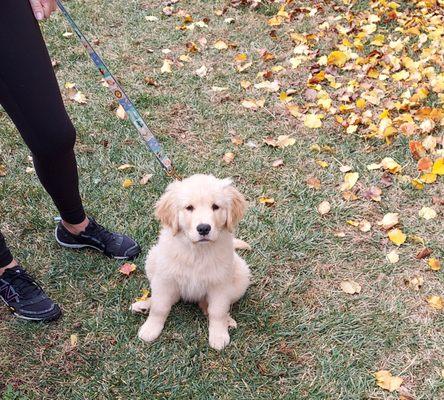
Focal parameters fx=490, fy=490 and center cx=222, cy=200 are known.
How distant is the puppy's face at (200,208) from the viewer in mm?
2156

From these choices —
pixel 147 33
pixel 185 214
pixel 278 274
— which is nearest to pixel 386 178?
pixel 278 274

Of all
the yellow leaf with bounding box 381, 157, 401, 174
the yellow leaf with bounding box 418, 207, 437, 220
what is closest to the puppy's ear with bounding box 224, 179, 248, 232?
the yellow leaf with bounding box 418, 207, 437, 220

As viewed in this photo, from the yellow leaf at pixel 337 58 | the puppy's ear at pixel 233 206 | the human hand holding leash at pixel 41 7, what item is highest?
the human hand holding leash at pixel 41 7

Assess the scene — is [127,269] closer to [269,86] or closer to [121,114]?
[121,114]

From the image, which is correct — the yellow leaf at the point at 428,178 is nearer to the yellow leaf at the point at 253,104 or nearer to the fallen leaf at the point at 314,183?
the fallen leaf at the point at 314,183

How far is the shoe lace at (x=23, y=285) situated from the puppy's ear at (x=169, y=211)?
887mm

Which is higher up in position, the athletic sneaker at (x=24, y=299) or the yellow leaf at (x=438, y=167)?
the athletic sneaker at (x=24, y=299)

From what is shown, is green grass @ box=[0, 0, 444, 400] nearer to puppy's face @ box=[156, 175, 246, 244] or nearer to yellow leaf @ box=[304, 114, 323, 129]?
yellow leaf @ box=[304, 114, 323, 129]

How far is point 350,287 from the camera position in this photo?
9.30 feet

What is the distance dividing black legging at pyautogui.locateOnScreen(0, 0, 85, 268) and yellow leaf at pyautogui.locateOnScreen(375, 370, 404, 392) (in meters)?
1.87

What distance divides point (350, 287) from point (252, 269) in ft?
1.89

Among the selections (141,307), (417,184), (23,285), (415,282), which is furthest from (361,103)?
(23,285)

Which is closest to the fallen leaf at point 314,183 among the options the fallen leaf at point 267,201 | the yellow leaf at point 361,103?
the fallen leaf at point 267,201

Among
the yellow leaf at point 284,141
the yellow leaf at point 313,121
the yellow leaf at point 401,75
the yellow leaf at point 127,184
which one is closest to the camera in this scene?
the yellow leaf at point 127,184
